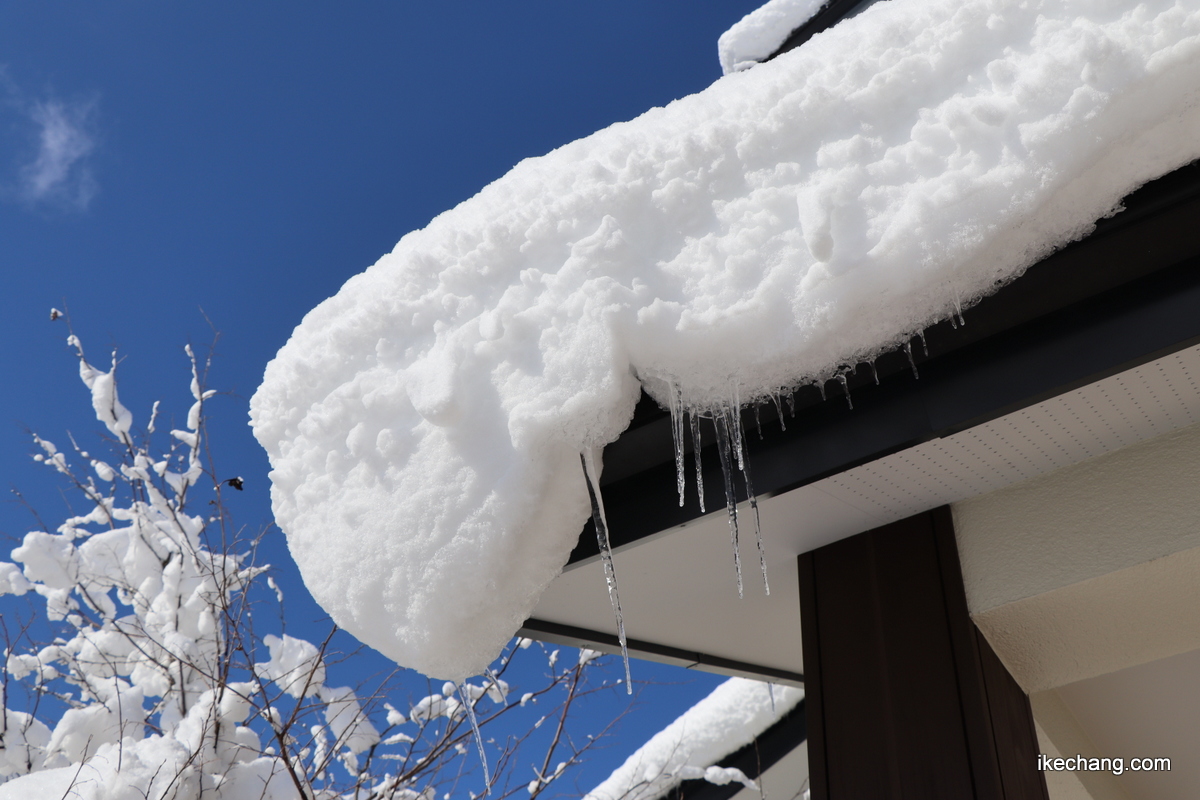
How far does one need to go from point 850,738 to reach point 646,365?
899 mm

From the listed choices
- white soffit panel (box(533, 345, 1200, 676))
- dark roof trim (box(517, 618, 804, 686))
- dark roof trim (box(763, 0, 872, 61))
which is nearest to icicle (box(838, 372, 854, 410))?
white soffit panel (box(533, 345, 1200, 676))

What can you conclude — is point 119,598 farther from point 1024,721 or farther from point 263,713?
point 1024,721

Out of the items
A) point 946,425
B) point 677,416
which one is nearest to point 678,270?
point 677,416

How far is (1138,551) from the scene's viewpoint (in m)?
1.38

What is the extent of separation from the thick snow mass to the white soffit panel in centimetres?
146

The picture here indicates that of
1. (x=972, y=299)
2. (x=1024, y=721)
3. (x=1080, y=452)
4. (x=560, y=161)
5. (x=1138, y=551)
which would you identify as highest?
(x=560, y=161)

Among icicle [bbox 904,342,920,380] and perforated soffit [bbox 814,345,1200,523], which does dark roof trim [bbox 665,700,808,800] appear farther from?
icicle [bbox 904,342,920,380]

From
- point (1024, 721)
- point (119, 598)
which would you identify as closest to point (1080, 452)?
point (1024, 721)

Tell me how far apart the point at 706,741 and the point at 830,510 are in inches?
98.9

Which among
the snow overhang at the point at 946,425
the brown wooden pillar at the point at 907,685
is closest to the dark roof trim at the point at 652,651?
the snow overhang at the point at 946,425

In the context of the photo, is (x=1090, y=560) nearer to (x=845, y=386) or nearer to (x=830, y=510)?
(x=830, y=510)

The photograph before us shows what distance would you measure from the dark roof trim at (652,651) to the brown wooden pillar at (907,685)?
0.62 m

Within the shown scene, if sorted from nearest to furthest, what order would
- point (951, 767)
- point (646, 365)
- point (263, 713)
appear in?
point (646, 365) < point (951, 767) < point (263, 713)

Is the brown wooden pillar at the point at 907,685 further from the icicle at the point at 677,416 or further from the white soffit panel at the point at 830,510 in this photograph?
the icicle at the point at 677,416
